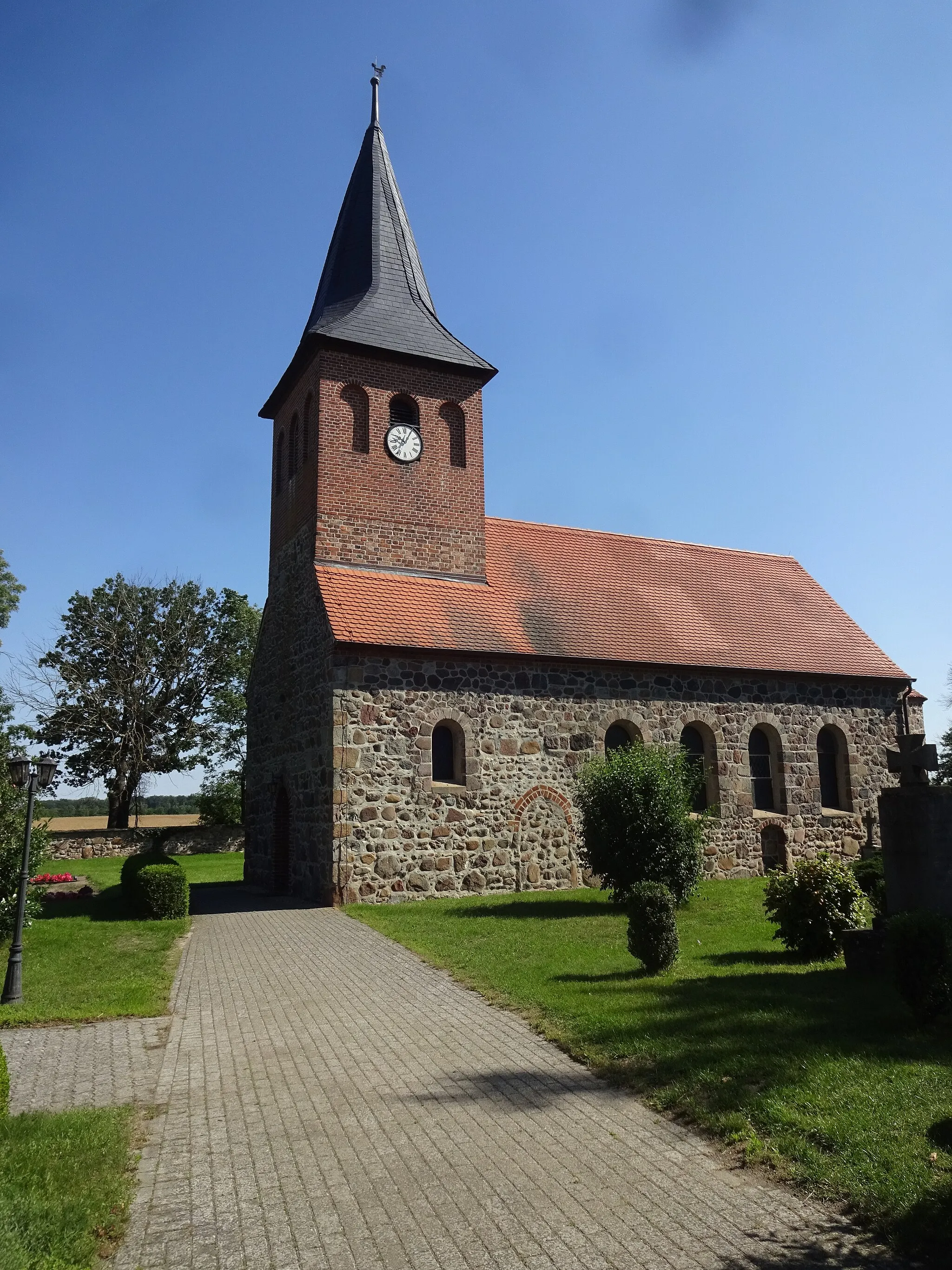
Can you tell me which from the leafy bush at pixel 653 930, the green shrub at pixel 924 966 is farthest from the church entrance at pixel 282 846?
the green shrub at pixel 924 966

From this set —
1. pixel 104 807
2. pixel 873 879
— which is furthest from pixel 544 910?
pixel 104 807

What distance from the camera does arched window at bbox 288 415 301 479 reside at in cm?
2075

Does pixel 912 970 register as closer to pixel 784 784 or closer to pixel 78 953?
pixel 78 953

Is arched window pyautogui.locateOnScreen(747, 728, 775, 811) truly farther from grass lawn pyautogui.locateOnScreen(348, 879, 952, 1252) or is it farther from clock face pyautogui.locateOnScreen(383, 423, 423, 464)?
clock face pyautogui.locateOnScreen(383, 423, 423, 464)

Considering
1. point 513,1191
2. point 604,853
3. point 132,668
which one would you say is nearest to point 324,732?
point 604,853

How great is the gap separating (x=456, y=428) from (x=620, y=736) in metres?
8.29

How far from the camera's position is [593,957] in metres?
10.4

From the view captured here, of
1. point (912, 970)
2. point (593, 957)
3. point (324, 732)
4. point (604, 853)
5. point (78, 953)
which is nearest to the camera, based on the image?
point (912, 970)

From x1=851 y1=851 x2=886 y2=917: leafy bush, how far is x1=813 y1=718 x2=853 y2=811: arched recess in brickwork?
8091 millimetres

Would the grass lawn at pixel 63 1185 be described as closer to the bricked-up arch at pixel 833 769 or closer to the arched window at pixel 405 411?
the arched window at pixel 405 411

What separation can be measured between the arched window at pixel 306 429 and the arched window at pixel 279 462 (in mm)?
1597

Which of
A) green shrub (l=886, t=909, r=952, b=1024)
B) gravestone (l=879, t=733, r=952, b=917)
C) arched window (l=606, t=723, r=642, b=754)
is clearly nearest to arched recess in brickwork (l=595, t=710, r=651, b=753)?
arched window (l=606, t=723, r=642, b=754)

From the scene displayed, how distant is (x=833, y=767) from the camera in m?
21.8

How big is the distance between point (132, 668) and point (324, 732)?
2468 centimetres
